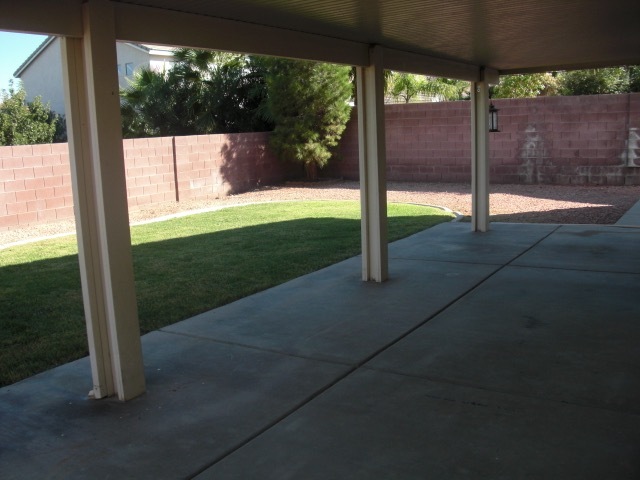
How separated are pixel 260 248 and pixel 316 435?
262 inches

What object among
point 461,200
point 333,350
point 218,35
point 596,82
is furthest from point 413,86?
point 333,350

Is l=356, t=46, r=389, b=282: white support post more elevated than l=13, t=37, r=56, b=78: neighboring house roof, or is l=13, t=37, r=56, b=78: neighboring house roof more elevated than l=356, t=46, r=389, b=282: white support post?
l=13, t=37, r=56, b=78: neighboring house roof

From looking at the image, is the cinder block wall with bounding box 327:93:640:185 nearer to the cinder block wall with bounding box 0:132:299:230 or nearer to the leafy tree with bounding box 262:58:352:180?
the leafy tree with bounding box 262:58:352:180

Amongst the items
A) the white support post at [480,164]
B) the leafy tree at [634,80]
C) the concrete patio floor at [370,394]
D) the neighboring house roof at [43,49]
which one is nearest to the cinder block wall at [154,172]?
the concrete patio floor at [370,394]

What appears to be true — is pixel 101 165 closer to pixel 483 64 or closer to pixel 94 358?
pixel 94 358

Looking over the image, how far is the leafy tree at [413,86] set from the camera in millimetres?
23797

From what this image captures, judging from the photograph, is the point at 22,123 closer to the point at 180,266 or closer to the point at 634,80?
the point at 180,266

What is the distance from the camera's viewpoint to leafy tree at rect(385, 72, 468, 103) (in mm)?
23797

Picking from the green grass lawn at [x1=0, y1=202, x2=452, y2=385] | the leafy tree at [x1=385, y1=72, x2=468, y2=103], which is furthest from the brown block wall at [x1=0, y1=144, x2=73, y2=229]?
the leafy tree at [x1=385, y1=72, x2=468, y2=103]

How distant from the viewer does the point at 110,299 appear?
15.4ft

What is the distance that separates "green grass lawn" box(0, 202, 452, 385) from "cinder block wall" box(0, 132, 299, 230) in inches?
68.4

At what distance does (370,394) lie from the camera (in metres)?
4.70

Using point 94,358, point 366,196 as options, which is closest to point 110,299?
point 94,358

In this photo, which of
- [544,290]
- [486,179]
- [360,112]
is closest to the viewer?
[544,290]
